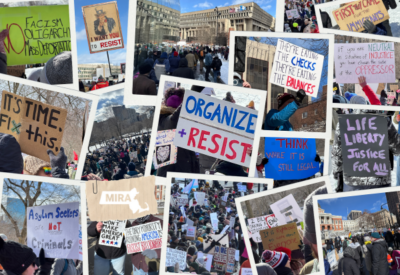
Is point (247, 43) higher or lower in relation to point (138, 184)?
higher

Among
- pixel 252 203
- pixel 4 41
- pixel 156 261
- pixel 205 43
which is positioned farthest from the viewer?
pixel 205 43

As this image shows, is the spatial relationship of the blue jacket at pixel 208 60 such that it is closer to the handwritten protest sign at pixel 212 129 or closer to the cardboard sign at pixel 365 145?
the handwritten protest sign at pixel 212 129

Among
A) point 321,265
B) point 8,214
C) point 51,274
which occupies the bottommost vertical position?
point 51,274

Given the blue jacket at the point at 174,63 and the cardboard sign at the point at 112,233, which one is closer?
the cardboard sign at the point at 112,233

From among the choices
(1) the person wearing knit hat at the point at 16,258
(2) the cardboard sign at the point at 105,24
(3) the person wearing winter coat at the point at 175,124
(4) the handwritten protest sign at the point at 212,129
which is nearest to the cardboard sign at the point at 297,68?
(4) the handwritten protest sign at the point at 212,129

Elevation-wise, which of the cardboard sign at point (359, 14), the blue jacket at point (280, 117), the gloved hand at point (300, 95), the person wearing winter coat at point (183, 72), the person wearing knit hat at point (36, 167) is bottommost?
the person wearing knit hat at point (36, 167)

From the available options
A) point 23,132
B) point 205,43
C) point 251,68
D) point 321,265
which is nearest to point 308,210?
point 321,265

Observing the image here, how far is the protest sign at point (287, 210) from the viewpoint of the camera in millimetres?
3715

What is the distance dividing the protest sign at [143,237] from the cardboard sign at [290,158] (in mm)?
1379

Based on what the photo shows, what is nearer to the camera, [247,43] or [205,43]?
[247,43]

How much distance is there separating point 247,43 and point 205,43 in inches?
52.8

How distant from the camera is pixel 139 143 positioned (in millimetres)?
4008

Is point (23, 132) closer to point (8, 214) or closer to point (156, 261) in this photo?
point (8, 214)

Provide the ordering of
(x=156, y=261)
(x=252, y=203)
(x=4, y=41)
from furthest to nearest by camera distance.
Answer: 1. (x=4, y=41)
2. (x=156, y=261)
3. (x=252, y=203)
